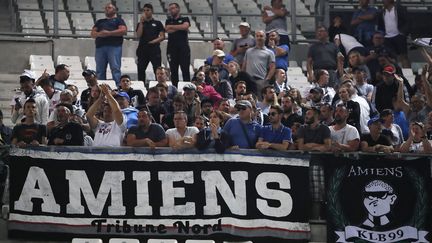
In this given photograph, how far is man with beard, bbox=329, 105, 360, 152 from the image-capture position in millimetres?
22578

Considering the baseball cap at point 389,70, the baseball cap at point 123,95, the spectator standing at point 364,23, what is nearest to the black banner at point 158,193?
the baseball cap at point 123,95

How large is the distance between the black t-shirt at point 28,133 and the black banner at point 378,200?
3.82 metres

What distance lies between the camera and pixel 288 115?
77.8 feet

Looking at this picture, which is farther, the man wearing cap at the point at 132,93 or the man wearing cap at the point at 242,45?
the man wearing cap at the point at 242,45

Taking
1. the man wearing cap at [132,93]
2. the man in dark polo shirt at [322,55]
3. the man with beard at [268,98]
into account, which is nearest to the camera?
the man wearing cap at [132,93]

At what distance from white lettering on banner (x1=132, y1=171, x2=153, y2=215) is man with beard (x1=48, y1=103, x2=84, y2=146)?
87 centimetres

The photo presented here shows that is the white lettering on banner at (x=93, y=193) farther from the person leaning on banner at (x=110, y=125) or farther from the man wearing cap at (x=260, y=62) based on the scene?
the man wearing cap at (x=260, y=62)

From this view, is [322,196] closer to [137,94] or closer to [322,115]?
[322,115]

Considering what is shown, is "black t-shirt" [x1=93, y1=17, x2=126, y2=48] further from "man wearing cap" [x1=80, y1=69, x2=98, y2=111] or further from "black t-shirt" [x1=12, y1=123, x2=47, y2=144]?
"black t-shirt" [x1=12, y1=123, x2=47, y2=144]

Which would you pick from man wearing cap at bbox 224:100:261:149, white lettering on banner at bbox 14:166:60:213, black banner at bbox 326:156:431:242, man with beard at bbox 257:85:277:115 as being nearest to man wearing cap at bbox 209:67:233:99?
man with beard at bbox 257:85:277:115

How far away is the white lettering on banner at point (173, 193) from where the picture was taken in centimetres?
2209

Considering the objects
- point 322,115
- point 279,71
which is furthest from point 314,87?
point 322,115

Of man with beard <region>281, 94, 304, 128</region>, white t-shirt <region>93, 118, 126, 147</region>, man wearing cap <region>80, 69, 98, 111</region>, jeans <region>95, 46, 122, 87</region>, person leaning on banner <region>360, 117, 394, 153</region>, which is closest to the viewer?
white t-shirt <region>93, 118, 126, 147</region>

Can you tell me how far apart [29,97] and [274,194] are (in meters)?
3.74
